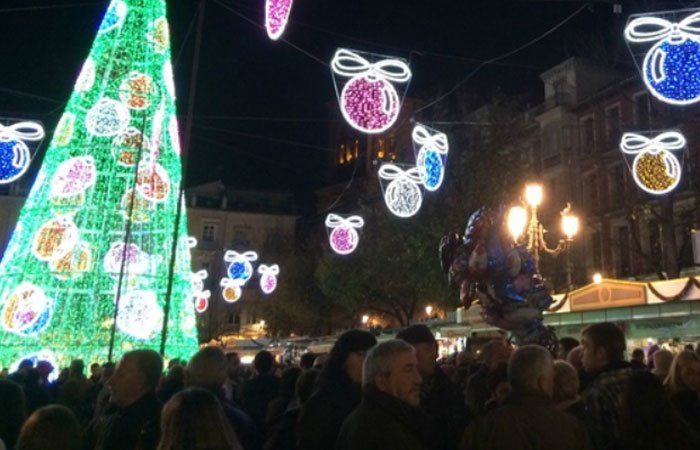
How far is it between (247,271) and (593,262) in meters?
17.9

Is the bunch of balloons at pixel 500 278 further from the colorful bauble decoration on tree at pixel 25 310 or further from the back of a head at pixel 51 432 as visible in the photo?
the colorful bauble decoration on tree at pixel 25 310

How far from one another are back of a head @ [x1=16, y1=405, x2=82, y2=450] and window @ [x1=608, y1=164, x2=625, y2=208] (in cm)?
2249

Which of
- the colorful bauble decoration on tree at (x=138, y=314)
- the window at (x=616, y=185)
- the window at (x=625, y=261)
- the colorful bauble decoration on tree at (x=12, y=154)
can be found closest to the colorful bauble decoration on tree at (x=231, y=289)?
the colorful bauble decoration on tree at (x=138, y=314)

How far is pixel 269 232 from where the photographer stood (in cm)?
5419

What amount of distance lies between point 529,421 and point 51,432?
2.34 m

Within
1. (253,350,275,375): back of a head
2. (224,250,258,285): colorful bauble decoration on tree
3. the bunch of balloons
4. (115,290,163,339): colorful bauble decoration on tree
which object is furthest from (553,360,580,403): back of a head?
(224,250,258,285): colorful bauble decoration on tree

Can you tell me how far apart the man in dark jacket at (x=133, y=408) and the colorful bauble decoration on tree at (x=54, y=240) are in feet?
37.5

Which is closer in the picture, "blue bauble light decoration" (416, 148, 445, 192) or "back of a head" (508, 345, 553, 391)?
"back of a head" (508, 345, 553, 391)

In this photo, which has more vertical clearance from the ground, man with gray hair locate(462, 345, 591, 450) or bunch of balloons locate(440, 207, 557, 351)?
bunch of balloons locate(440, 207, 557, 351)

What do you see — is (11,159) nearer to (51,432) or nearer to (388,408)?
(51,432)

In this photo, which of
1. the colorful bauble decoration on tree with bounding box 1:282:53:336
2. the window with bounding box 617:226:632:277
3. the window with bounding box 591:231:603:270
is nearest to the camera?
the colorful bauble decoration on tree with bounding box 1:282:53:336

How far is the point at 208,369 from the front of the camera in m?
4.24

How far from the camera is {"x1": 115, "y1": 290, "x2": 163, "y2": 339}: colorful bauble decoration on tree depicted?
14.8 metres

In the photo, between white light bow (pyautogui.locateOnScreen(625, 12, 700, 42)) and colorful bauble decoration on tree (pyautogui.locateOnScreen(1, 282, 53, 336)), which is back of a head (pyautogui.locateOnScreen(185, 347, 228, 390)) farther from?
colorful bauble decoration on tree (pyautogui.locateOnScreen(1, 282, 53, 336))
